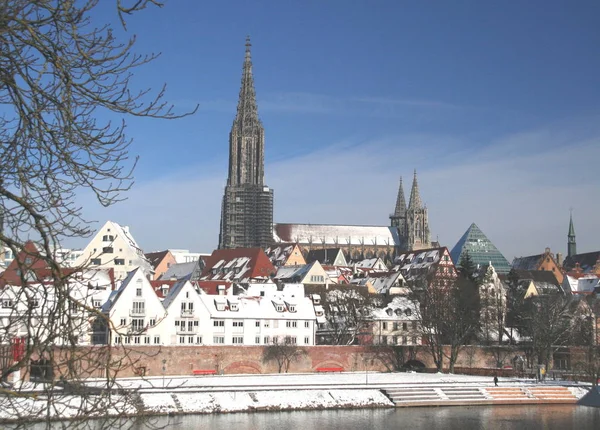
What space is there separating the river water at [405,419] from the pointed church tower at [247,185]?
10910cm

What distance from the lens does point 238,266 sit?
10831 centimetres

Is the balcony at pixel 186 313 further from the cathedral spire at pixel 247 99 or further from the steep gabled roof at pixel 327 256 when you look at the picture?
the cathedral spire at pixel 247 99

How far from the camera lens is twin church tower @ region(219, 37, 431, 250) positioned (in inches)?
6275

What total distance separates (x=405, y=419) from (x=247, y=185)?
119 meters

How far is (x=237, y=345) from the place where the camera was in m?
65.2

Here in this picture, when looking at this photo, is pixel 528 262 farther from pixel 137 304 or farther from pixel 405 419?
pixel 405 419

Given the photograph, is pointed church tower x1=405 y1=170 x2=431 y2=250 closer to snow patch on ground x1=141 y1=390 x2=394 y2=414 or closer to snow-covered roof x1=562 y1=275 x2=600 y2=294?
snow-covered roof x1=562 y1=275 x2=600 y2=294

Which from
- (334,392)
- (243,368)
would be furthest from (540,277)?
(334,392)

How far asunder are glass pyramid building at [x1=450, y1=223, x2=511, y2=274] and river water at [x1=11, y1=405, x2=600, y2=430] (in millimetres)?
92095

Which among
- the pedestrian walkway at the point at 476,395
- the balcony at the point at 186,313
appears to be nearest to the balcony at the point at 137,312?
the balcony at the point at 186,313

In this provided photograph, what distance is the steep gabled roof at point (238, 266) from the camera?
104m

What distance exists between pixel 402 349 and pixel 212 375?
16747mm

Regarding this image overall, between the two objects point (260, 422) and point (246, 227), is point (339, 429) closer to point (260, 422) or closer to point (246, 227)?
point (260, 422)

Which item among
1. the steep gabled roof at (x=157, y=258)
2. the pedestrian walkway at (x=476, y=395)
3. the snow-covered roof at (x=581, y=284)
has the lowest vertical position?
the pedestrian walkway at (x=476, y=395)
